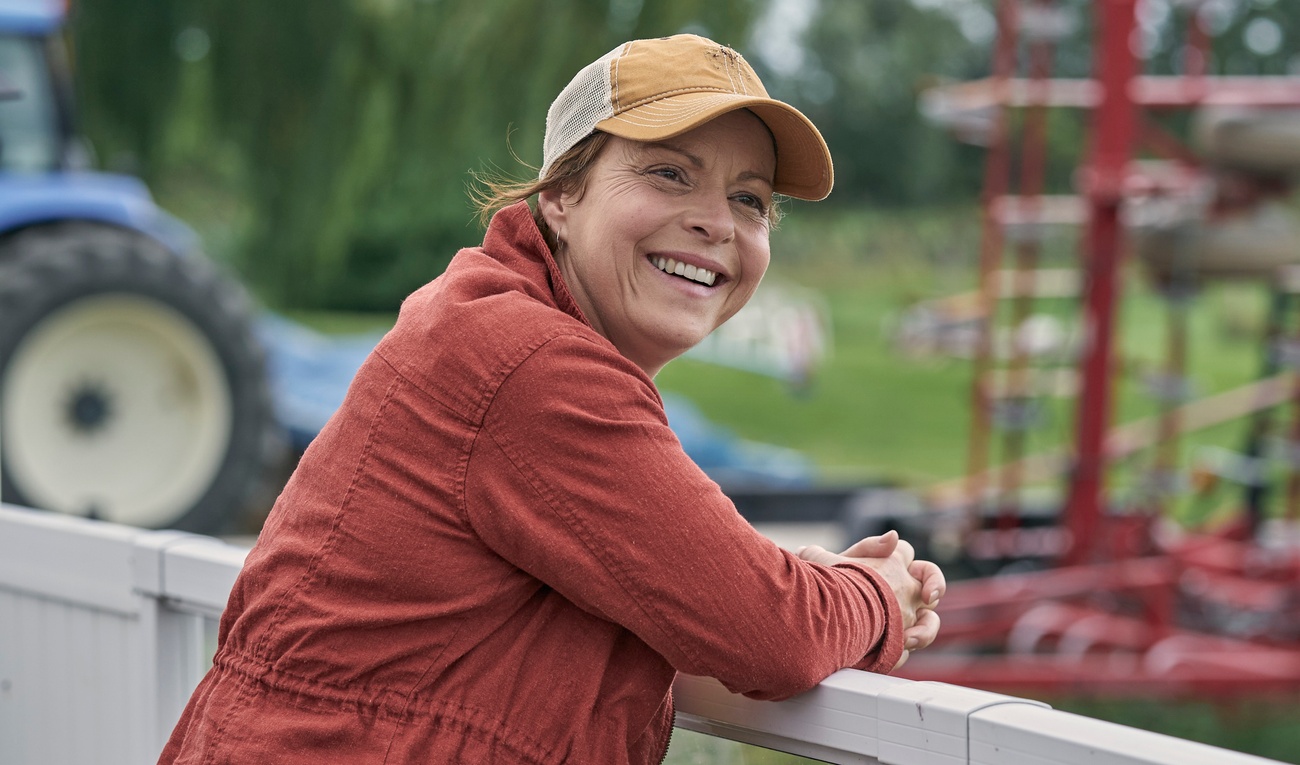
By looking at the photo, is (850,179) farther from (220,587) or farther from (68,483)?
(220,587)

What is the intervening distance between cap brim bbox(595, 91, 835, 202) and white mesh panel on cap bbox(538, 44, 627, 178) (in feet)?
0.07

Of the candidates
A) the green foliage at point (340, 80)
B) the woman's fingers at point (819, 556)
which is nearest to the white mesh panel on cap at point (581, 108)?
the woman's fingers at point (819, 556)

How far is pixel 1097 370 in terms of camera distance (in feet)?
16.3

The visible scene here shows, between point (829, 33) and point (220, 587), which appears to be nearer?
point (220, 587)

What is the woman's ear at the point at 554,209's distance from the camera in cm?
132

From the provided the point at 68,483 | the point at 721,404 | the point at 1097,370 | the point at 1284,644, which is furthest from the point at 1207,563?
the point at 721,404

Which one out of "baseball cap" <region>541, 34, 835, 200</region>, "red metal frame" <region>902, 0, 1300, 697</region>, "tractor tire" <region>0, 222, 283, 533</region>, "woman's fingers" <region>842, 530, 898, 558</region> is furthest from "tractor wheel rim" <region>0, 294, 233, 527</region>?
"woman's fingers" <region>842, 530, 898, 558</region>

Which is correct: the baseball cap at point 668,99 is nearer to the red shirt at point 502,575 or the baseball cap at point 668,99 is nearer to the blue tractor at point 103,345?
the red shirt at point 502,575

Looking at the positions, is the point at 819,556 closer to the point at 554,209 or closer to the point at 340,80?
the point at 554,209

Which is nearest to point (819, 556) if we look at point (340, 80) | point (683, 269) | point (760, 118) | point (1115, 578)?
point (683, 269)

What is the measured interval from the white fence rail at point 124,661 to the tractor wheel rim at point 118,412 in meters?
3.07

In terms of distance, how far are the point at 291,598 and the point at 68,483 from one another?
13.3 ft

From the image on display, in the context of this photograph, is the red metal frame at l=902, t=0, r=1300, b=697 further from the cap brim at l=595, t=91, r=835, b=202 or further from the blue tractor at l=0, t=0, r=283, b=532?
the cap brim at l=595, t=91, r=835, b=202

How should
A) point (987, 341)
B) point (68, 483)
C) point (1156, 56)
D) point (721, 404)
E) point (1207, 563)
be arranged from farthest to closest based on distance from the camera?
point (1156, 56)
point (721, 404)
point (987, 341)
point (1207, 563)
point (68, 483)
